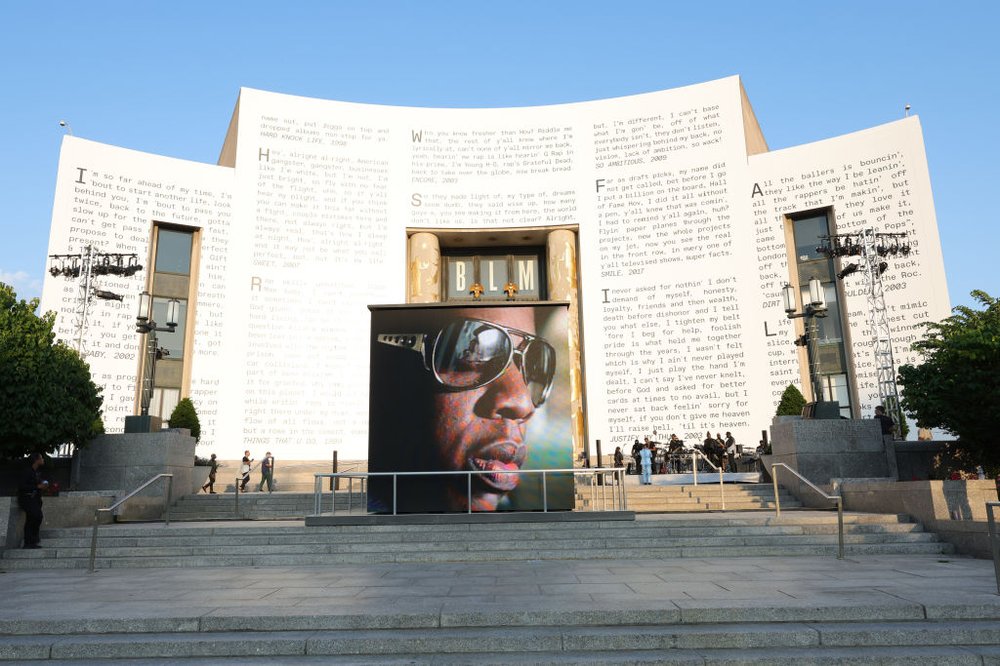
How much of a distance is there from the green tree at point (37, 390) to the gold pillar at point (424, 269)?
14.0 m

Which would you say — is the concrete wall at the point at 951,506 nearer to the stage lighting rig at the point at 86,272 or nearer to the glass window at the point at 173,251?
the stage lighting rig at the point at 86,272

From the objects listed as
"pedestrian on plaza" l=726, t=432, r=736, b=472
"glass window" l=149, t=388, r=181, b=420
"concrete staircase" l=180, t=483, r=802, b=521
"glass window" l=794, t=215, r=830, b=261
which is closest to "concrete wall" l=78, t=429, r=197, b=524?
"concrete staircase" l=180, t=483, r=802, b=521

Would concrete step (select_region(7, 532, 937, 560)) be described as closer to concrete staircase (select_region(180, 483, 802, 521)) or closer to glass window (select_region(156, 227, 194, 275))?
concrete staircase (select_region(180, 483, 802, 521))

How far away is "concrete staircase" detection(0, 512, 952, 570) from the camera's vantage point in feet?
38.4

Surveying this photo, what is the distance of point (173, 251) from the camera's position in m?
30.1

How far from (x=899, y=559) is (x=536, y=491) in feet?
21.0

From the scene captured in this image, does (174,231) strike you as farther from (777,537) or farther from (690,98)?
(777,537)

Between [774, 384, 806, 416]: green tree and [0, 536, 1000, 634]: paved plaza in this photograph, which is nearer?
[0, 536, 1000, 634]: paved plaza

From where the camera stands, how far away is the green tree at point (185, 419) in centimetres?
2434

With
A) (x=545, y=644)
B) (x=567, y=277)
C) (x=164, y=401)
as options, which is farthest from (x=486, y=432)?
(x=164, y=401)

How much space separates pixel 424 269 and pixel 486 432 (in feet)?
56.6

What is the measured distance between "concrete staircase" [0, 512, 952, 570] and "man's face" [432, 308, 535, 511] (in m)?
1.19

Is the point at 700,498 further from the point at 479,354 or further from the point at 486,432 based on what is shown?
the point at 479,354

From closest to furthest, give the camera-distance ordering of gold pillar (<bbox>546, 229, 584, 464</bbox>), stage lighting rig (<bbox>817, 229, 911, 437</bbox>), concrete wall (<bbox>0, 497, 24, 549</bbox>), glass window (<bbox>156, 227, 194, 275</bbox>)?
concrete wall (<bbox>0, 497, 24, 549</bbox>) → stage lighting rig (<bbox>817, 229, 911, 437</bbox>) → glass window (<bbox>156, 227, 194, 275</bbox>) → gold pillar (<bbox>546, 229, 584, 464</bbox>)
